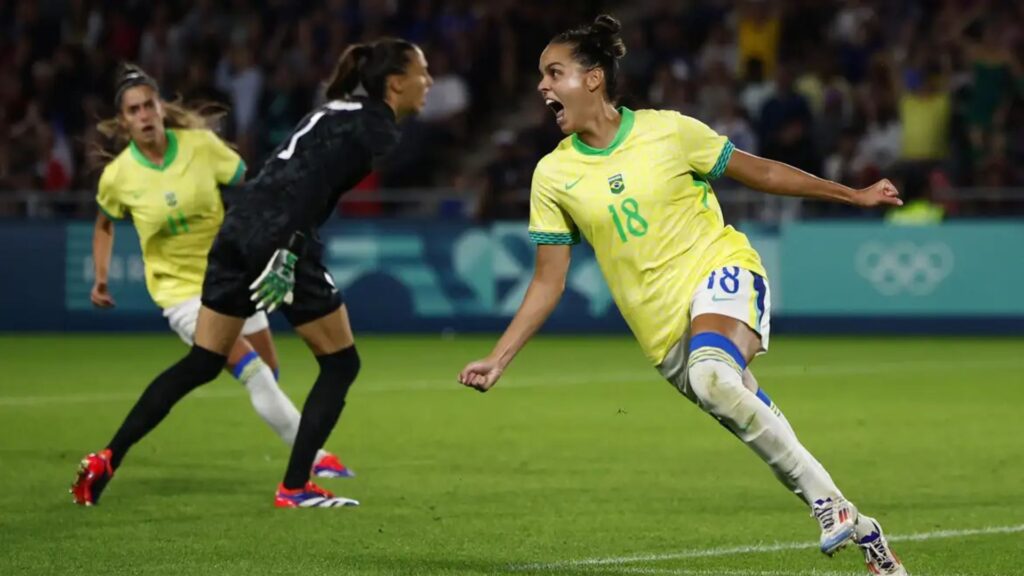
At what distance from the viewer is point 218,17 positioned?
2728cm

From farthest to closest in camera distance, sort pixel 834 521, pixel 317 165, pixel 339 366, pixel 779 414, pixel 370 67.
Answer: pixel 339 366
pixel 370 67
pixel 317 165
pixel 779 414
pixel 834 521

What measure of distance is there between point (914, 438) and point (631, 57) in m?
12.9

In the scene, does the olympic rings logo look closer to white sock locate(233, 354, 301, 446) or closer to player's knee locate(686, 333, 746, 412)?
white sock locate(233, 354, 301, 446)

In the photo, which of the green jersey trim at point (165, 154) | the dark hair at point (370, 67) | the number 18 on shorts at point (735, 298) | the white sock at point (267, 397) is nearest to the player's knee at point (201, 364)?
the white sock at point (267, 397)

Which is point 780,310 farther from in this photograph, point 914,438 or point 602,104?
point 602,104

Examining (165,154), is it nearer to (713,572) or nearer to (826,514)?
(713,572)

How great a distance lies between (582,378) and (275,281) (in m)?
7.94

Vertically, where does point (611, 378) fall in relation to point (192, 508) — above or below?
below

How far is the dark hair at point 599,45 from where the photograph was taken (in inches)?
287

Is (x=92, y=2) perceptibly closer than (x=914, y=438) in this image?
No

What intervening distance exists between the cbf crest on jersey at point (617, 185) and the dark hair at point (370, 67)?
2230mm

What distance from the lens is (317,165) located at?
29.6 ft

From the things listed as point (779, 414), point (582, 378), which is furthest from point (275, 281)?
point (582, 378)

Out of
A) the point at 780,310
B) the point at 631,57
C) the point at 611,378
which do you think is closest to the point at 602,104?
the point at 611,378
